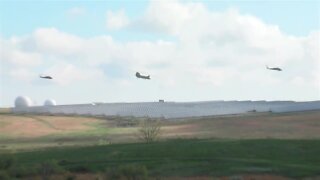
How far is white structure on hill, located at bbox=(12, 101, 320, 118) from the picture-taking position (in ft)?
385

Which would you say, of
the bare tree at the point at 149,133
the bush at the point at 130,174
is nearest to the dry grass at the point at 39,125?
the bare tree at the point at 149,133

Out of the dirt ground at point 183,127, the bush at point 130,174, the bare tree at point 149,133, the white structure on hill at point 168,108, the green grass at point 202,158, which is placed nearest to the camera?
the bush at point 130,174

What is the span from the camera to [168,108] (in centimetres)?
12362

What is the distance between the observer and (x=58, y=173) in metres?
35.0

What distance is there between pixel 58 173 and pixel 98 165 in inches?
263

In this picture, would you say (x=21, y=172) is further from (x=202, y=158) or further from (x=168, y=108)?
(x=168, y=108)

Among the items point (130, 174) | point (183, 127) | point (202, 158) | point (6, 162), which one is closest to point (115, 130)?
point (183, 127)

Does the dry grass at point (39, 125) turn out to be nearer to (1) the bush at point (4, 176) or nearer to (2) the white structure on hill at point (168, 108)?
(2) the white structure on hill at point (168, 108)

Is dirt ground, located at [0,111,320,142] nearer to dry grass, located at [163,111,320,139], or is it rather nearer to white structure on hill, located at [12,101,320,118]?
dry grass, located at [163,111,320,139]

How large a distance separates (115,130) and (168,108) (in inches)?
1564

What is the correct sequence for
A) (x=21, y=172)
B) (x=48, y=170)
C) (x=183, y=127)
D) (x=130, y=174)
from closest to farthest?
(x=130, y=174), (x=48, y=170), (x=21, y=172), (x=183, y=127)

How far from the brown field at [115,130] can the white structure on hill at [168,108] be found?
61.6 ft

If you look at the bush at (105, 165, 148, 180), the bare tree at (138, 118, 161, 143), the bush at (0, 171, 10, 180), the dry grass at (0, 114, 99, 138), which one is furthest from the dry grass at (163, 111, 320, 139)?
the bush at (105, 165, 148, 180)

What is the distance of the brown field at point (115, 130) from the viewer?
227 ft
